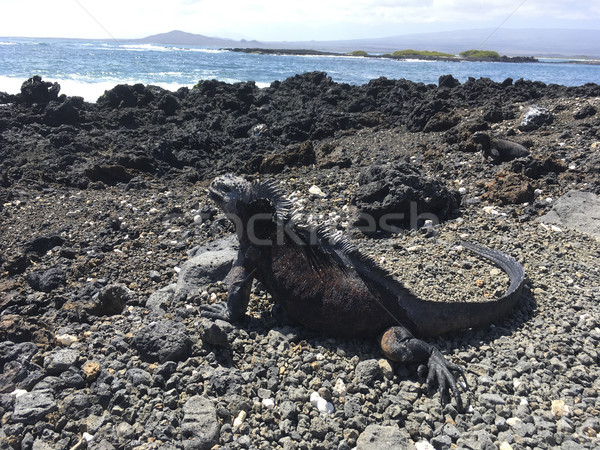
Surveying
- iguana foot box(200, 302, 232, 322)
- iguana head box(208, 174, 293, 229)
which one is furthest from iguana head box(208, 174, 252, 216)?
iguana foot box(200, 302, 232, 322)

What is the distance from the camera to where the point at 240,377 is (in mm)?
2947

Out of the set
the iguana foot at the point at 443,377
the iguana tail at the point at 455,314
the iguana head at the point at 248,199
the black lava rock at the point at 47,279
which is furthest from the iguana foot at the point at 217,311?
the black lava rock at the point at 47,279

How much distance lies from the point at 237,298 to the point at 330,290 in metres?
0.82

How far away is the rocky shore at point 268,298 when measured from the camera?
260cm

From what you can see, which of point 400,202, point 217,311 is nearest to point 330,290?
point 217,311

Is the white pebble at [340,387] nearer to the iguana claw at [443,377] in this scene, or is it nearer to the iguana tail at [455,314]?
the iguana claw at [443,377]

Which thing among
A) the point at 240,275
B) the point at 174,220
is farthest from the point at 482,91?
the point at 240,275

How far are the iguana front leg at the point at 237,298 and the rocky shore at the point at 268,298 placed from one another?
117 mm

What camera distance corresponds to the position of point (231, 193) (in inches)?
148

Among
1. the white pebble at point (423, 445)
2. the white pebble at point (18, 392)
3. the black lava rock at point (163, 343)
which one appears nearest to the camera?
the white pebble at point (423, 445)

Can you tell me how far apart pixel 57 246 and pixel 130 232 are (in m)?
0.90

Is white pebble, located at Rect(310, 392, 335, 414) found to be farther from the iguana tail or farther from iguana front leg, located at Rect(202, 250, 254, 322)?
iguana front leg, located at Rect(202, 250, 254, 322)

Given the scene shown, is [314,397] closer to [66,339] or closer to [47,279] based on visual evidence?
[66,339]

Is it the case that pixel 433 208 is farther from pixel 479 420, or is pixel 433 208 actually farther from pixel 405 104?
pixel 405 104
